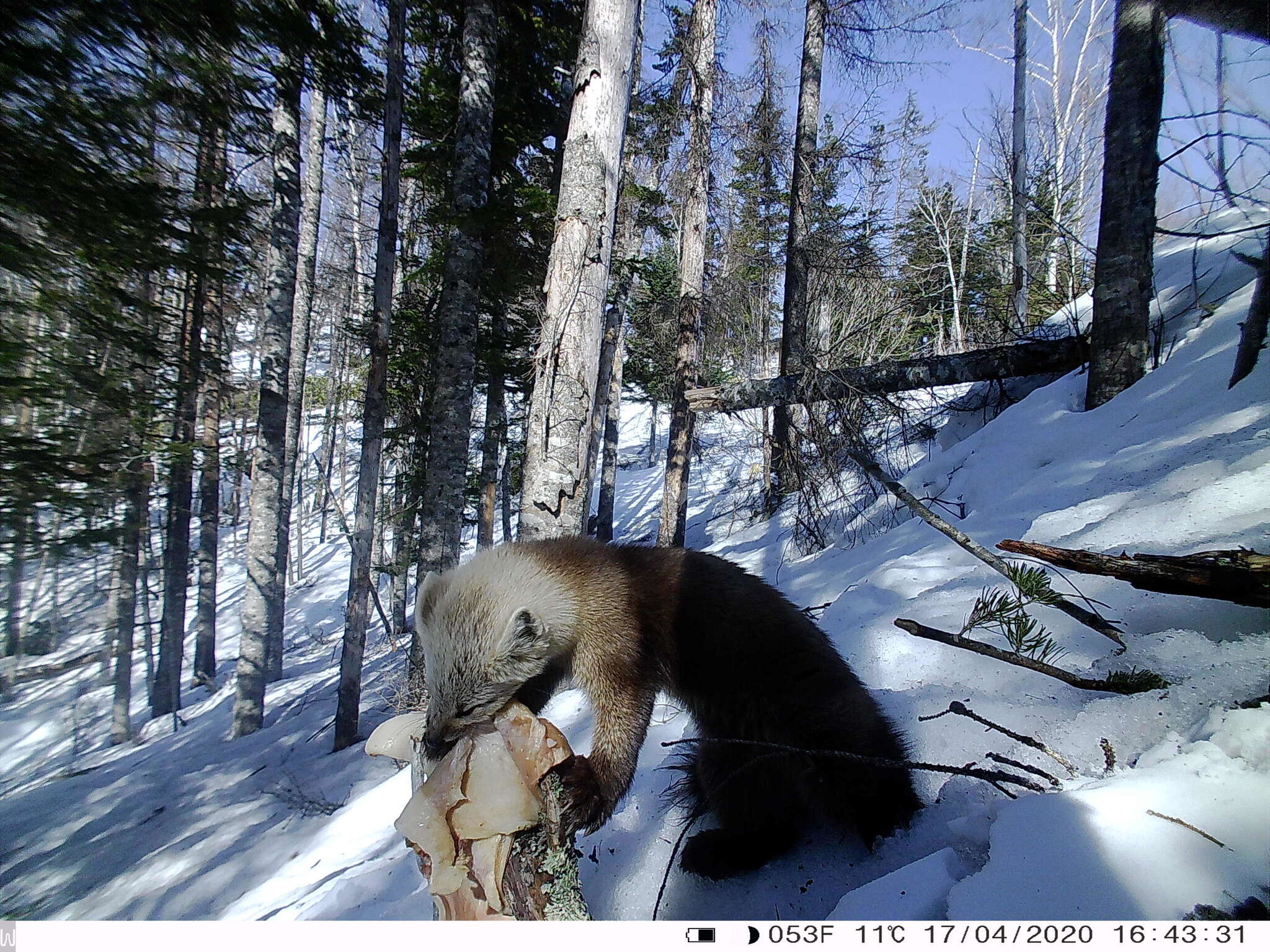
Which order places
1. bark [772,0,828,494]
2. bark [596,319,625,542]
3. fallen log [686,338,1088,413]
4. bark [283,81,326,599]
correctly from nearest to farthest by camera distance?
fallen log [686,338,1088,413], bark [772,0,828,494], bark [283,81,326,599], bark [596,319,625,542]

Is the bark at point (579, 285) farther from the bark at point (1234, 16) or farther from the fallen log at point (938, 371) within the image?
the fallen log at point (938, 371)

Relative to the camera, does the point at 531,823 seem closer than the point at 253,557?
Yes

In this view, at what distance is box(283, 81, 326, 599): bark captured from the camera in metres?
10.2

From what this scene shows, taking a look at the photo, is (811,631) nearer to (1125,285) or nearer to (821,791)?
(821,791)

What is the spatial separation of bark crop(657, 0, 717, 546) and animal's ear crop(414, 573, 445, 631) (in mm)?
6560

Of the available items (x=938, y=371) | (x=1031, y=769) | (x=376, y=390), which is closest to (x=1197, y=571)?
(x=1031, y=769)

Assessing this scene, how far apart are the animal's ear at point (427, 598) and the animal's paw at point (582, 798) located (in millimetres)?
683

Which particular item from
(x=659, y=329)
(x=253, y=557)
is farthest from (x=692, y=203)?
(x=253, y=557)

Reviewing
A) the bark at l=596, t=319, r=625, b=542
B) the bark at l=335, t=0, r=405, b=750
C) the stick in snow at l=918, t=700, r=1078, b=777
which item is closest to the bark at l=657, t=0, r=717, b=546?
Answer: the bark at l=596, t=319, r=625, b=542

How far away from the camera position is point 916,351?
18.7ft

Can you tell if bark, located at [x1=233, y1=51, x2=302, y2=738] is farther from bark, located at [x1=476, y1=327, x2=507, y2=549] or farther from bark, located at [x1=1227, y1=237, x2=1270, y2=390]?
bark, located at [x1=1227, y1=237, x2=1270, y2=390]

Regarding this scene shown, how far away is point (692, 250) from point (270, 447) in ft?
24.1

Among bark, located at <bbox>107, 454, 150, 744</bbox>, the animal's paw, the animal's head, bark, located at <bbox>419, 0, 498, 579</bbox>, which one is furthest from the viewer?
bark, located at <bbox>107, 454, 150, 744</bbox>

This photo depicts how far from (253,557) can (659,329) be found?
779 centimetres
